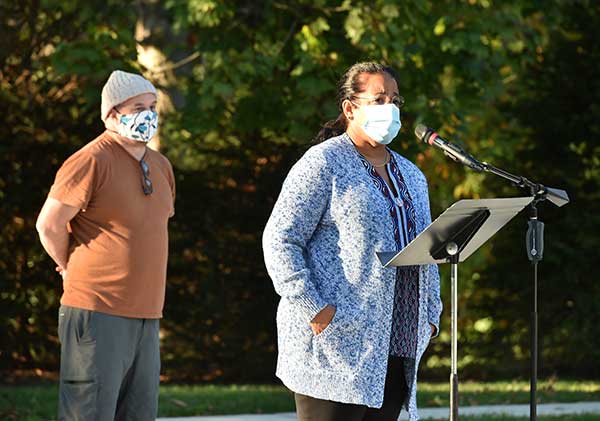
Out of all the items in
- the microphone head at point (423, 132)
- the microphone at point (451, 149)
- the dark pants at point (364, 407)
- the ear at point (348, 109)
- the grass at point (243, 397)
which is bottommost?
the grass at point (243, 397)

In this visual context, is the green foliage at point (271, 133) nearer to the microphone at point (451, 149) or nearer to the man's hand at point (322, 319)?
the microphone at point (451, 149)

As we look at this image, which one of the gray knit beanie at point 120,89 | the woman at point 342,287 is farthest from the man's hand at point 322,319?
the gray knit beanie at point 120,89

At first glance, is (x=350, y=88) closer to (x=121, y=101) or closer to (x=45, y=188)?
(x=121, y=101)

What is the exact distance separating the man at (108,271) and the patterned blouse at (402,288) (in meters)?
1.18

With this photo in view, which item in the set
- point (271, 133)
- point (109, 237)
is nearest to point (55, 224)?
point (109, 237)

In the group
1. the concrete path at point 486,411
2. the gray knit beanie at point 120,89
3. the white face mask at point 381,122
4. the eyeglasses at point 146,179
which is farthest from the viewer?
the concrete path at point 486,411

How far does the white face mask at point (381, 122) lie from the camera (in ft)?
15.9

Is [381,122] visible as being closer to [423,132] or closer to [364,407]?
[423,132]

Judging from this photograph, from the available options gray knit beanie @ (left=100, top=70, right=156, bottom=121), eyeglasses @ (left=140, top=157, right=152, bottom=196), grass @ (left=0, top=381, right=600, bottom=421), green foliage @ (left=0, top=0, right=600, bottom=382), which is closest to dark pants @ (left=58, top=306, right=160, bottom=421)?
eyeglasses @ (left=140, top=157, right=152, bottom=196)

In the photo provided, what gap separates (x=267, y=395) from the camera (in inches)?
444

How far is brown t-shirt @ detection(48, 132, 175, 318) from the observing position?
546 centimetres

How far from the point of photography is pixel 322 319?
464 cm

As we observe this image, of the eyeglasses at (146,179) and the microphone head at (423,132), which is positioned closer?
the microphone head at (423,132)

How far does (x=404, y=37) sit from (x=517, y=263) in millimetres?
3420
